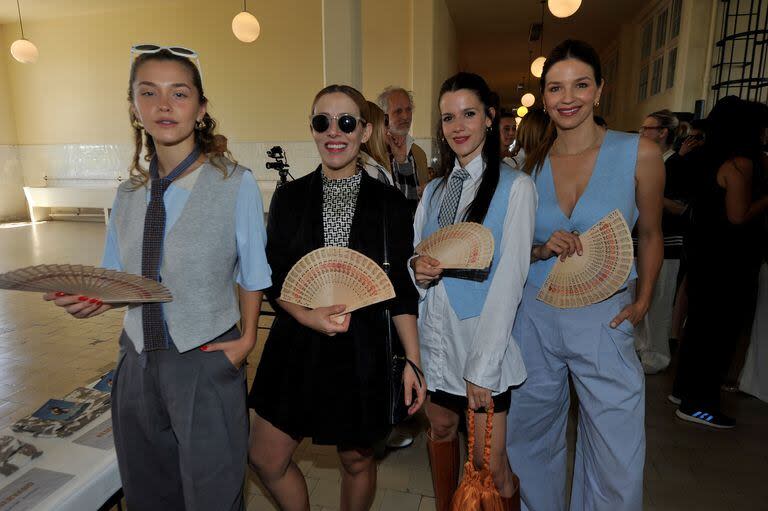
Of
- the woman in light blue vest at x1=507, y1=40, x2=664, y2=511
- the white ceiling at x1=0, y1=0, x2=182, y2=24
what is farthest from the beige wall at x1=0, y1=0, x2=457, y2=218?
the woman in light blue vest at x1=507, y1=40, x2=664, y2=511

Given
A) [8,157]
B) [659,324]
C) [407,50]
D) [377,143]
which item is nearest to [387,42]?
[407,50]

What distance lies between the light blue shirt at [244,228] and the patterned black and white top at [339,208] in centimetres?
23

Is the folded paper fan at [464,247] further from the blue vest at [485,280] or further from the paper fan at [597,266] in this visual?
the paper fan at [597,266]

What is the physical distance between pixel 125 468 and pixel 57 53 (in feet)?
45.3

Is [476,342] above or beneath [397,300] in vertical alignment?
beneath

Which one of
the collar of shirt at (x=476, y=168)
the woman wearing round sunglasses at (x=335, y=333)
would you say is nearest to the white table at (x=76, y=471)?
the woman wearing round sunglasses at (x=335, y=333)

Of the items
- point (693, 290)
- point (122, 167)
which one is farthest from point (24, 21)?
point (693, 290)

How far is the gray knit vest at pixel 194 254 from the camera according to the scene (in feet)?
4.35

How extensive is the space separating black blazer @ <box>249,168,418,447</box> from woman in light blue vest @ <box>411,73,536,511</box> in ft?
0.43

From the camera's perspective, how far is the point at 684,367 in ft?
10.4

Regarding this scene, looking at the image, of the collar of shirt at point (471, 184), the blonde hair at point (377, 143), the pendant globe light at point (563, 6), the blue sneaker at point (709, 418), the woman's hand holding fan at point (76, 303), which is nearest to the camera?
the woman's hand holding fan at point (76, 303)

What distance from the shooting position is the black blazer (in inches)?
61.9

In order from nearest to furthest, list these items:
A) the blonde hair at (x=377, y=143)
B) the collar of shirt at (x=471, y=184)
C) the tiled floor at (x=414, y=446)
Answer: the collar of shirt at (x=471, y=184)
the tiled floor at (x=414, y=446)
the blonde hair at (x=377, y=143)

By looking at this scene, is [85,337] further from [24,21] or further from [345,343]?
[24,21]
